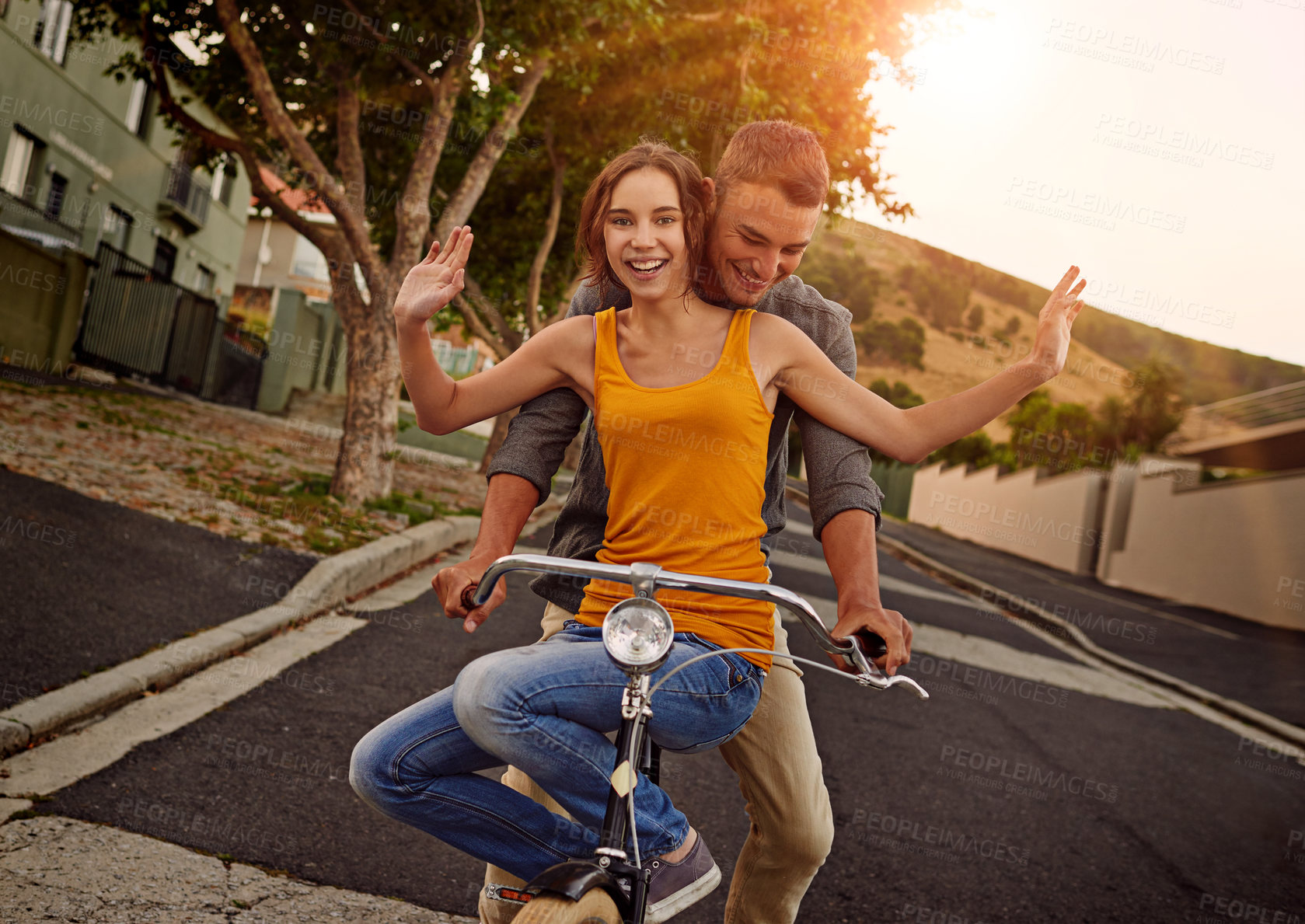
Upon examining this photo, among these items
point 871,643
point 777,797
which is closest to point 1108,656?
point 777,797

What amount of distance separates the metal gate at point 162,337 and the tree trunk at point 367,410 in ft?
29.9

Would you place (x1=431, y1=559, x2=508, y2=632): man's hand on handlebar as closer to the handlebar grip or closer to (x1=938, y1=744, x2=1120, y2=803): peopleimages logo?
the handlebar grip

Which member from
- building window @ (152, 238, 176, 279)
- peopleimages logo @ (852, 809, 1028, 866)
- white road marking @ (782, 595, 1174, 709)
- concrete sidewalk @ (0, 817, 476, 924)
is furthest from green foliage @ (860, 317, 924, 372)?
concrete sidewalk @ (0, 817, 476, 924)

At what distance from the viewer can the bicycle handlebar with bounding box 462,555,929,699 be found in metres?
1.59

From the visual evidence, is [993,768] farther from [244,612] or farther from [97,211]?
[97,211]

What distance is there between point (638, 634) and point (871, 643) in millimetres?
479

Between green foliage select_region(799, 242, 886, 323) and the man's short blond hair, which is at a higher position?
green foliage select_region(799, 242, 886, 323)

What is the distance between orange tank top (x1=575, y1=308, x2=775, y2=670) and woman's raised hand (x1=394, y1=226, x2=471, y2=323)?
0.37m

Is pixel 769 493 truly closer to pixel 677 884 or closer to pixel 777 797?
pixel 777 797

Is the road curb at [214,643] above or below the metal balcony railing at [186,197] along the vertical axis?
below

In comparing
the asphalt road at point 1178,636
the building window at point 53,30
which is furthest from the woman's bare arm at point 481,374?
the building window at point 53,30

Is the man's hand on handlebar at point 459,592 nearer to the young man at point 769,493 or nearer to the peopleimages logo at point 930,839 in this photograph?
the young man at point 769,493

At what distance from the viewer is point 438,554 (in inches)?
366

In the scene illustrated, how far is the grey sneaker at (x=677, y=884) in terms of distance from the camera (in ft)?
6.19
